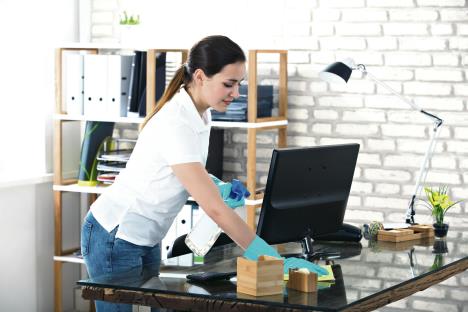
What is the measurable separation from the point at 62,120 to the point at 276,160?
241 centimetres

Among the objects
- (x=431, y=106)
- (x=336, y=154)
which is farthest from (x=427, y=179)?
(x=336, y=154)

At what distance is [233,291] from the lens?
2.67m

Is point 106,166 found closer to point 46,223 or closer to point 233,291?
point 46,223

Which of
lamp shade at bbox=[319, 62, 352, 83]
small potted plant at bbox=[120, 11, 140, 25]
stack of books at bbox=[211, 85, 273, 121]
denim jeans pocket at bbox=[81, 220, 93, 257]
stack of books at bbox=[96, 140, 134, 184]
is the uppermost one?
small potted plant at bbox=[120, 11, 140, 25]

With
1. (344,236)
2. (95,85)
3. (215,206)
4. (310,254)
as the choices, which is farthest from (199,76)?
(95,85)

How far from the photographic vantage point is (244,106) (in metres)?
4.71

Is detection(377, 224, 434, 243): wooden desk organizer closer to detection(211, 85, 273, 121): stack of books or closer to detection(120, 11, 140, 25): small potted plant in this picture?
detection(211, 85, 273, 121): stack of books

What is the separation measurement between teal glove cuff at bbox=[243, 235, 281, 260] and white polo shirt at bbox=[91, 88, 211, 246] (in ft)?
1.01

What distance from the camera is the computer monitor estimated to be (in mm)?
3049

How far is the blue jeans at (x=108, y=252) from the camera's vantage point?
308cm

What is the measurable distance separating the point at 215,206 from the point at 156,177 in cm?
28

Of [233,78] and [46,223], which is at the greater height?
[233,78]

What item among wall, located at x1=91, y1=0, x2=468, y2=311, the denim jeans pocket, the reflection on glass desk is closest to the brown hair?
the denim jeans pocket

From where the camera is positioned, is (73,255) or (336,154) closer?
(336,154)
